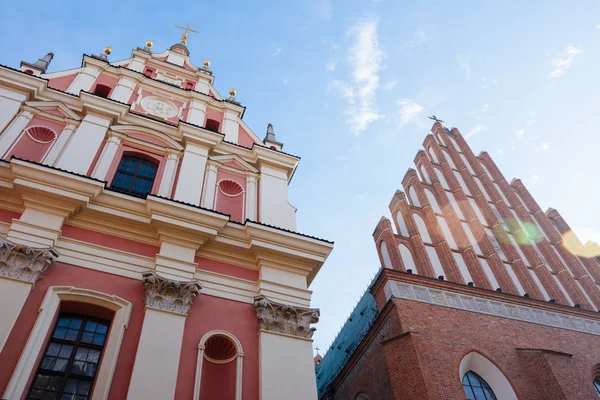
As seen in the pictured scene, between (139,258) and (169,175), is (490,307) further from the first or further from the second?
(139,258)

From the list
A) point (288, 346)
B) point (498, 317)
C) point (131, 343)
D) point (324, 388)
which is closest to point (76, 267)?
point (131, 343)

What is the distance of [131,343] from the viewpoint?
861 centimetres

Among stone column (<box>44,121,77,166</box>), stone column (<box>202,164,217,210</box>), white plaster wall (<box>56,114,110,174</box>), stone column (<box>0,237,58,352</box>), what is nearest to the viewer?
stone column (<box>0,237,58,352</box>)

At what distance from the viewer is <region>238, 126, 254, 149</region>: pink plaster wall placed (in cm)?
1566

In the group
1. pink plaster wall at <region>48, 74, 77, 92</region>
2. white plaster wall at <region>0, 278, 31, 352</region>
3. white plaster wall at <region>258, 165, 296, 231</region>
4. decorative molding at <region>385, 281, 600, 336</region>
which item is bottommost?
white plaster wall at <region>0, 278, 31, 352</region>

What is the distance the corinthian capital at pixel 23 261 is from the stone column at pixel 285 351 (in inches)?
171

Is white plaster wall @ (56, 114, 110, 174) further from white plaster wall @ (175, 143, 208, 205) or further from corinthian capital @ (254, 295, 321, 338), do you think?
corinthian capital @ (254, 295, 321, 338)

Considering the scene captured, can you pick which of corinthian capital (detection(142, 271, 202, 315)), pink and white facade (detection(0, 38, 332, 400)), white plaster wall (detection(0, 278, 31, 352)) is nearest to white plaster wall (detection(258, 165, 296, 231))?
pink and white facade (detection(0, 38, 332, 400))

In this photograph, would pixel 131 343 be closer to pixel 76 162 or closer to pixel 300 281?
pixel 300 281

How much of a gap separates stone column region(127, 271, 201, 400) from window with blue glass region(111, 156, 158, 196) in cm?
341

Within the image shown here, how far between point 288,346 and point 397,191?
36.0 ft

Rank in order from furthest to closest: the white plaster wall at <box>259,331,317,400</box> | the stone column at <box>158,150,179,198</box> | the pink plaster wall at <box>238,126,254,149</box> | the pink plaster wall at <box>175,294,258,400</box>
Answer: the pink plaster wall at <box>238,126,254,149</box>, the stone column at <box>158,150,179,198</box>, the white plaster wall at <box>259,331,317,400</box>, the pink plaster wall at <box>175,294,258,400</box>

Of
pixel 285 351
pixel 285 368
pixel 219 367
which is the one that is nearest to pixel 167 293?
pixel 219 367

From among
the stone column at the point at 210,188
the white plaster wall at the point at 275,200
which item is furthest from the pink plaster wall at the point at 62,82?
the white plaster wall at the point at 275,200
